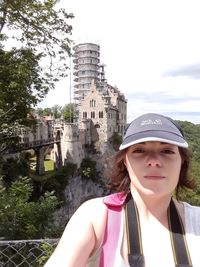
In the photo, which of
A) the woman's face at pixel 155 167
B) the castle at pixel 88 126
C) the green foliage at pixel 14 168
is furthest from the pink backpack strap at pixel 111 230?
the castle at pixel 88 126

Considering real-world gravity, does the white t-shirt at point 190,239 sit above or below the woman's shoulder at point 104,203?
below

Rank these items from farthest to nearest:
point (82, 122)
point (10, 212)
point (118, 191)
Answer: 1. point (82, 122)
2. point (10, 212)
3. point (118, 191)

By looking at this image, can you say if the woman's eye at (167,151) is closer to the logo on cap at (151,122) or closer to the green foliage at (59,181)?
the logo on cap at (151,122)

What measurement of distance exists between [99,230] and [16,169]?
28.5 metres

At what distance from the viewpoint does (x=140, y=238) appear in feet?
5.21

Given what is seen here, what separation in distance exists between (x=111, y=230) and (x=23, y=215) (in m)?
5.11

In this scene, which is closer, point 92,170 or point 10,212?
point 10,212

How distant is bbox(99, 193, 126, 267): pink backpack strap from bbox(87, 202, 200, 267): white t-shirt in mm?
20

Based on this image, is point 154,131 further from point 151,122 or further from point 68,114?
point 68,114

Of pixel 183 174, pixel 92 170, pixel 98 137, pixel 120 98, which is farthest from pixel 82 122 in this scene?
pixel 183 174

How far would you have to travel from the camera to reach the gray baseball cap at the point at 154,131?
164 cm

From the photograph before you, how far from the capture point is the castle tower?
80.9 m

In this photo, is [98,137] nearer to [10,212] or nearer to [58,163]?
[58,163]

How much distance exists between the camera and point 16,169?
29.0 meters
